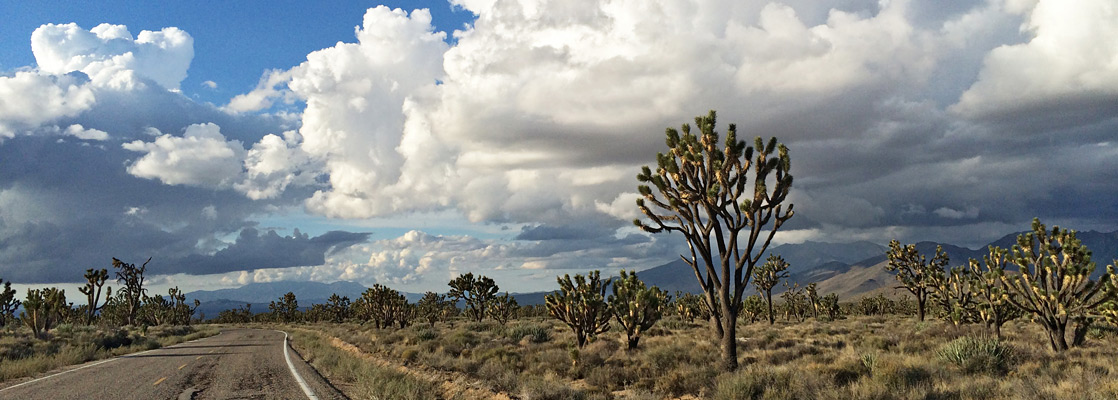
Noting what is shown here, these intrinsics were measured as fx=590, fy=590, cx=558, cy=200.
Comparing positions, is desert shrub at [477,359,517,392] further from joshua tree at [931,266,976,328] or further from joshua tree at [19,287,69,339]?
joshua tree at [19,287,69,339]

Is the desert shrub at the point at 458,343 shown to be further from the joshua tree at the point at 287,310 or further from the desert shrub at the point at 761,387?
the joshua tree at the point at 287,310

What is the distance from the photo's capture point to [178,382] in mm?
16188

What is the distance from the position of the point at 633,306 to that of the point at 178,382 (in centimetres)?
1535


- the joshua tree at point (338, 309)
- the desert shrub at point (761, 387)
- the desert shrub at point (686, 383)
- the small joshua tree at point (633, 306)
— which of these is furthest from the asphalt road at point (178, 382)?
the joshua tree at point (338, 309)

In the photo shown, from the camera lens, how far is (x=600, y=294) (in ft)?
86.6

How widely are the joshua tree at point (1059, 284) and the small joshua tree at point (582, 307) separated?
48.7 ft

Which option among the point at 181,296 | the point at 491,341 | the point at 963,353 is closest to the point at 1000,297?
the point at 963,353

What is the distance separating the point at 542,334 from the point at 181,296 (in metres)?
80.1

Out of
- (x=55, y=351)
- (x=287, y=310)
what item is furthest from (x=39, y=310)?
(x=287, y=310)

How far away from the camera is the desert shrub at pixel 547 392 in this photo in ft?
41.0

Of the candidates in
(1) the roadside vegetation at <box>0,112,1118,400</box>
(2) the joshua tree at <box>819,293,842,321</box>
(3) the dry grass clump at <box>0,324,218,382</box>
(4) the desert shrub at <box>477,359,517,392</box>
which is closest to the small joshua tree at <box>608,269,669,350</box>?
(1) the roadside vegetation at <box>0,112,1118,400</box>

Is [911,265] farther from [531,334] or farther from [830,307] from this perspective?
[531,334]

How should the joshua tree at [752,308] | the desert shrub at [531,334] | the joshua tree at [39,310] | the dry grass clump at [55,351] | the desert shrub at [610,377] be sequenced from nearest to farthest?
the desert shrub at [610,377] < the dry grass clump at [55,351] < the desert shrub at [531,334] < the joshua tree at [39,310] < the joshua tree at [752,308]

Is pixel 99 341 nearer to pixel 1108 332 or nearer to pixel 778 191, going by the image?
pixel 778 191
